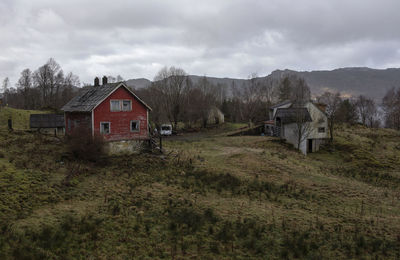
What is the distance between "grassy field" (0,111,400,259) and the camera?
1124 cm

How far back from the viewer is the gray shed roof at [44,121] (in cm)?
3862

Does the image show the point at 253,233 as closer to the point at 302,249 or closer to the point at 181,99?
the point at 302,249

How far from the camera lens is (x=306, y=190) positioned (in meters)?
20.4

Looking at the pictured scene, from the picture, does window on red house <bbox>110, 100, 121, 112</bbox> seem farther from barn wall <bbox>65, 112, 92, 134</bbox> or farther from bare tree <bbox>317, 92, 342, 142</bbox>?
bare tree <bbox>317, 92, 342, 142</bbox>

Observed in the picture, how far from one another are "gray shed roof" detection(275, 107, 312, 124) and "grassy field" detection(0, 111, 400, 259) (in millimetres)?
16643

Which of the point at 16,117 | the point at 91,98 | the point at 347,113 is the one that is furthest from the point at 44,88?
the point at 347,113

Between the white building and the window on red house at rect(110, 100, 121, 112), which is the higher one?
the window on red house at rect(110, 100, 121, 112)

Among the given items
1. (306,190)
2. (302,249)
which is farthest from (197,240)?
(306,190)

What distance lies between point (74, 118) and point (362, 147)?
43408 mm

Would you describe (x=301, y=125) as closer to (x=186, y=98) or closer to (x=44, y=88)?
(x=186, y=98)

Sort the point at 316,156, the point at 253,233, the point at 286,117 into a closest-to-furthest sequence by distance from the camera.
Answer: the point at 253,233 < the point at 316,156 < the point at 286,117

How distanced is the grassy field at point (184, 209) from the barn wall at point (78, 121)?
2.98 meters

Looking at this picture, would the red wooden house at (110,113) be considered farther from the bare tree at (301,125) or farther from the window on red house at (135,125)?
the bare tree at (301,125)

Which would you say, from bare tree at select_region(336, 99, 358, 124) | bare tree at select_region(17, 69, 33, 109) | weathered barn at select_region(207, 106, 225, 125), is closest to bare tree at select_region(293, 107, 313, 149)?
weathered barn at select_region(207, 106, 225, 125)
